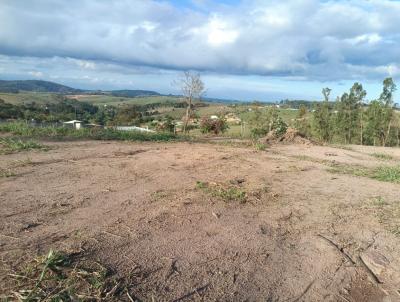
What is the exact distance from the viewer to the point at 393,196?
684 centimetres

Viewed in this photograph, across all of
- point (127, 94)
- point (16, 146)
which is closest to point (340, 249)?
point (16, 146)

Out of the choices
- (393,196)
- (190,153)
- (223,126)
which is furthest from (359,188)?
(223,126)

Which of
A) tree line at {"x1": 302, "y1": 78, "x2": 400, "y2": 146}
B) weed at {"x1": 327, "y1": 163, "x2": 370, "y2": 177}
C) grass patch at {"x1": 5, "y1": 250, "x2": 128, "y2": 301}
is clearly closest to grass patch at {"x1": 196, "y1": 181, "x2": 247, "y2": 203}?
grass patch at {"x1": 5, "y1": 250, "x2": 128, "y2": 301}

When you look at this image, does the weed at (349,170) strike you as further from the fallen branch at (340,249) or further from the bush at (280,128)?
the bush at (280,128)

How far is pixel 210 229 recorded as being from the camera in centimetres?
459

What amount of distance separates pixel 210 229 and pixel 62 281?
1.84 metres

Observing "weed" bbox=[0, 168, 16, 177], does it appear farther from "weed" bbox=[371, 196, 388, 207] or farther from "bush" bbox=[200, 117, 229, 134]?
"bush" bbox=[200, 117, 229, 134]

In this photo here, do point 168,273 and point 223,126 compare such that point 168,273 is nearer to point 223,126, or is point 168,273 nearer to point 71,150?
point 71,150

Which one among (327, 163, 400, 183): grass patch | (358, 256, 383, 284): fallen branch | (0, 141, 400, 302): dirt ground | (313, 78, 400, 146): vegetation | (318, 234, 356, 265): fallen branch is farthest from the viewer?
(313, 78, 400, 146): vegetation

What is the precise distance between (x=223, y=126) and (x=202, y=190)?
16951 mm

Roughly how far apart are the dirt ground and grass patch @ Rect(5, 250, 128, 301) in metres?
0.13

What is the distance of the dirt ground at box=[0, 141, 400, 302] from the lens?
353cm

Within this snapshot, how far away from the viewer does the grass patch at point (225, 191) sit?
5797 millimetres

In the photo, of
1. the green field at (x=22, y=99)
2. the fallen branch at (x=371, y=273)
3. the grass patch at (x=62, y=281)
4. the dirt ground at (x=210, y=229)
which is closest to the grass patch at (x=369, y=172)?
the dirt ground at (x=210, y=229)
